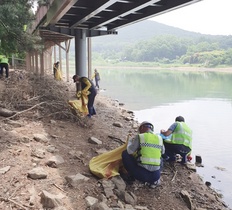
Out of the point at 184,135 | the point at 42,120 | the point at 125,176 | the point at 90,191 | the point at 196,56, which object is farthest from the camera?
the point at 196,56

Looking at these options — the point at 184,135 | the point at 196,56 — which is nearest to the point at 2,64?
the point at 184,135

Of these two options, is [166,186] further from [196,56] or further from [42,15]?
[196,56]

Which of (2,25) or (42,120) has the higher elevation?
(2,25)

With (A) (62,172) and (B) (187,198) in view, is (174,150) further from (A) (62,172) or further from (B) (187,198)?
(A) (62,172)

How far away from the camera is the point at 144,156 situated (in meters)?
4.70

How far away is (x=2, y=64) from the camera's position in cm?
1304

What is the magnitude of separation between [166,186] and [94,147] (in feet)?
6.23

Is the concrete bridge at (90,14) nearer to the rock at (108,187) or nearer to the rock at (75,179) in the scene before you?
the rock at (75,179)

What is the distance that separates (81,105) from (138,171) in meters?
4.44

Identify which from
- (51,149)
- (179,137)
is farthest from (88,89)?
(179,137)

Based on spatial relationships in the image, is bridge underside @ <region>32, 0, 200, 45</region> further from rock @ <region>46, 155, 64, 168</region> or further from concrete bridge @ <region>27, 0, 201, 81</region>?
rock @ <region>46, 155, 64, 168</region>

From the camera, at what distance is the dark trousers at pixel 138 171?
4.84 meters

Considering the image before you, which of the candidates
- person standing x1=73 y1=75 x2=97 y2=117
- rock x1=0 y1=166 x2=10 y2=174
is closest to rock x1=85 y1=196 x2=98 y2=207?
rock x1=0 y1=166 x2=10 y2=174

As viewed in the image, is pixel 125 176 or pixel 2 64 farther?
pixel 2 64
